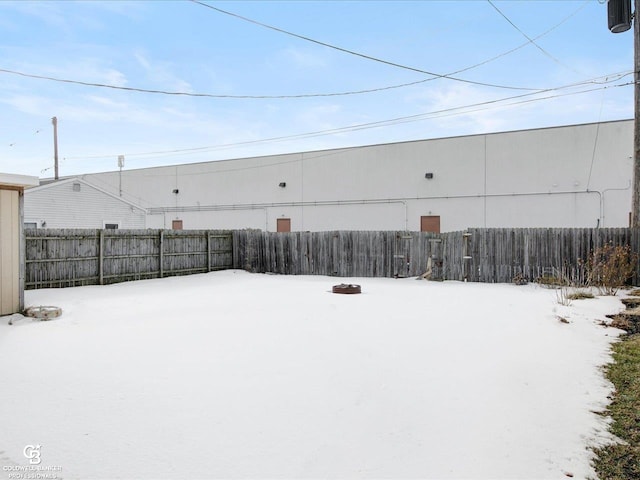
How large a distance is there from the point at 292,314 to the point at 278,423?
458 cm

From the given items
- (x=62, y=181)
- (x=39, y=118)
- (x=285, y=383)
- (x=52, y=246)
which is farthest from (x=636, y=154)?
(x=39, y=118)

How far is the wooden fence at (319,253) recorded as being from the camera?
1161 centimetres

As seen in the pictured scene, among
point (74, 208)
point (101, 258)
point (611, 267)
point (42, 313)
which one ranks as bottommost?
point (42, 313)

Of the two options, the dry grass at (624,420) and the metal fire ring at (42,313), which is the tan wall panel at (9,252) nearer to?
the metal fire ring at (42,313)

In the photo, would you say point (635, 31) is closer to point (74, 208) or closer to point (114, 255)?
point (114, 255)

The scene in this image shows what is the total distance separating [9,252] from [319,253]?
30.2 ft

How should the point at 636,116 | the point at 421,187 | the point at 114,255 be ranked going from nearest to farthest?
the point at 636,116 → the point at 114,255 → the point at 421,187

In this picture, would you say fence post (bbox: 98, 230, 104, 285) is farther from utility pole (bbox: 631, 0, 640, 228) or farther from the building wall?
utility pole (bbox: 631, 0, 640, 228)

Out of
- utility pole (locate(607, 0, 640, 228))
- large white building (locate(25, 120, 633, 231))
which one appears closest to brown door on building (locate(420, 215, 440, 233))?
large white building (locate(25, 120, 633, 231))

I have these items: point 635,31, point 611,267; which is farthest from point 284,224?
point 635,31

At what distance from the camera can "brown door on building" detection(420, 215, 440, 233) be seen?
67.2ft

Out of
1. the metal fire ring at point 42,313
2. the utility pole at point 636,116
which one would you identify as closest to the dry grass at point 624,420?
the utility pole at point 636,116

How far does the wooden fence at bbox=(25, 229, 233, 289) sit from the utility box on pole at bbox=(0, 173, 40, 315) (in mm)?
2868

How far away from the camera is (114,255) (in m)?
12.7
